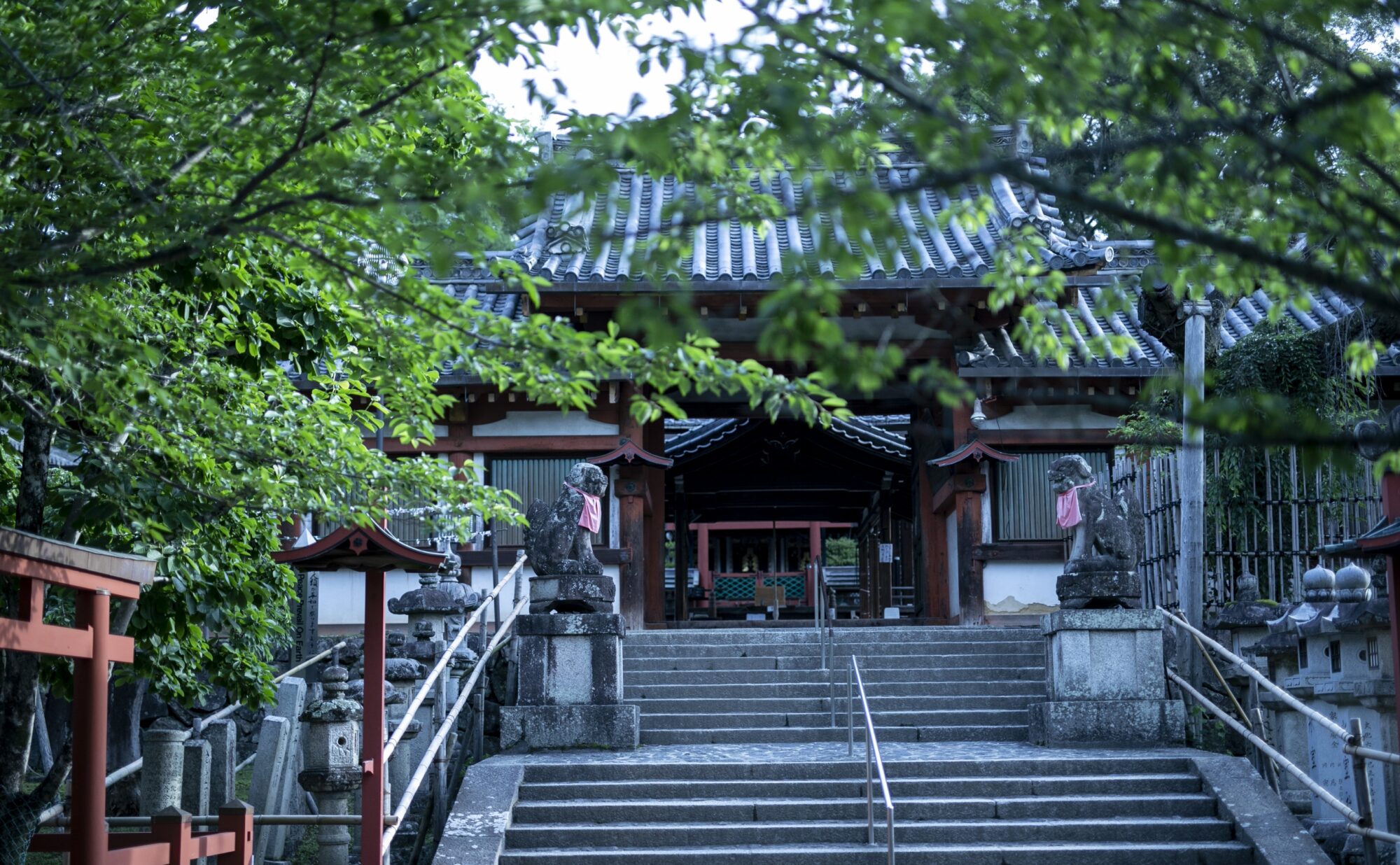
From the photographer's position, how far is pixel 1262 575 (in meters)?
14.1

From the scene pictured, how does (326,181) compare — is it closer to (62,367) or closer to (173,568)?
(62,367)

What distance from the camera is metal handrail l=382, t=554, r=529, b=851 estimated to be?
8016 mm

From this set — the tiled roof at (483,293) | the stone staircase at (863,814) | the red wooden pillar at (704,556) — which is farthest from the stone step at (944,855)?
the red wooden pillar at (704,556)

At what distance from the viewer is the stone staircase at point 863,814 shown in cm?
883

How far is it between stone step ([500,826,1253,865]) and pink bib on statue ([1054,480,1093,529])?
3184 mm

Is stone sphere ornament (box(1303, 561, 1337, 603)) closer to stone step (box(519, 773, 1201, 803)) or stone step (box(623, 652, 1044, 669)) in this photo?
stone step (box(519, 773, 1201, 803))

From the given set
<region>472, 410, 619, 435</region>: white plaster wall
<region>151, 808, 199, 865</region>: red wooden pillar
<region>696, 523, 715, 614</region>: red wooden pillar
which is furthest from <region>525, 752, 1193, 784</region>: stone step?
<region>696, 523, 715, 614</region>: red wooden pillar

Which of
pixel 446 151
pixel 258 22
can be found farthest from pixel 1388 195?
pixel 258 22

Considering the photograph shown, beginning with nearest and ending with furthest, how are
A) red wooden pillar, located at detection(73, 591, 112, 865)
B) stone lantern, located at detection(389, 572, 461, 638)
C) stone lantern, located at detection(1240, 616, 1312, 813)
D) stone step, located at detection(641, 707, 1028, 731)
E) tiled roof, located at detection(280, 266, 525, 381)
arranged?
red wooden pillar, located at detection(73, 591, 112, 865), stone lantern, located at detection(1240, 616, 1312, 813), stone step, located at detection(641, 707, 1028, 731), stone lantern, located at detection(389, 572, 461, 638), tiled roof, located at detection(280, 266, 525, 381)

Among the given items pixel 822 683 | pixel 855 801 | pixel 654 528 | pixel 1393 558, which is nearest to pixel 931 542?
pixel 654 528

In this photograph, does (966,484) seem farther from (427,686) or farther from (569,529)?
(427,686)

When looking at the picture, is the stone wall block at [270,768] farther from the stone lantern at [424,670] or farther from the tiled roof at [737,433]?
the tiled roof at [737,433]

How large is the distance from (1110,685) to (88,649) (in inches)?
317

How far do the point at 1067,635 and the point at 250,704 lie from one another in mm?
6385
